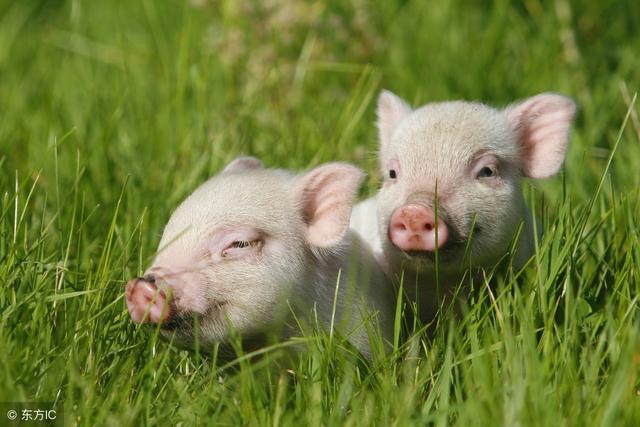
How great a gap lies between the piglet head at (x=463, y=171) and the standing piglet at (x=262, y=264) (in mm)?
239

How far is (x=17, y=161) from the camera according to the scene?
570cm

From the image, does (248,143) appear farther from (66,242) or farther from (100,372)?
(100,372)

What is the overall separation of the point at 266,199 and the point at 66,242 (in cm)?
91

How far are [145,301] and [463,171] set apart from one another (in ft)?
4.93

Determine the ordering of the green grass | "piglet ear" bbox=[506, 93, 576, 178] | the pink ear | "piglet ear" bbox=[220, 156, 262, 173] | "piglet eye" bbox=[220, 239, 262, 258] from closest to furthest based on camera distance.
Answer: the green grass < "piglet eye" bbox=[220, 239, 262, 258] < "piglet ear" bbox=[220, 156, 262, 173] < "piglet ear" bbox=[506, 93, 576, 178] < the pink ear

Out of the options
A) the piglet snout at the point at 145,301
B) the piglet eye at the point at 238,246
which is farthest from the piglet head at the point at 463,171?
the piglet snout at the point at 145,301

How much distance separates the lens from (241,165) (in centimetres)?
454

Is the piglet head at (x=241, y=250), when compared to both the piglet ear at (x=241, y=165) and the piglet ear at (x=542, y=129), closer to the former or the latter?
the piglet ear at (x=241, y=165)

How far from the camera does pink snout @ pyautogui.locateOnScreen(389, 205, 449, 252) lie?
3.93 meters

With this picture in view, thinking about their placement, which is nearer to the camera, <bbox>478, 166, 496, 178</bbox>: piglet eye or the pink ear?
<bbox>478, 166, 496, 178</bbox>: piglet eye

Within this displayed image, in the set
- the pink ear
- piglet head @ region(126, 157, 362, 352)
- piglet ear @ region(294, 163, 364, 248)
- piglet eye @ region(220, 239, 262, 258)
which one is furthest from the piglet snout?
the pink ear

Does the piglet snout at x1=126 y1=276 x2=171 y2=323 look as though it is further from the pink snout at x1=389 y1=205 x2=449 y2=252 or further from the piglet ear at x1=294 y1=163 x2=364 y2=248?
the pink snout at x1=389 y1=205 x2=449 y2=252

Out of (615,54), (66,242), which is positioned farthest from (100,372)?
(615,54)

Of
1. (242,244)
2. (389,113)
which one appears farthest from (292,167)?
(242,244)
